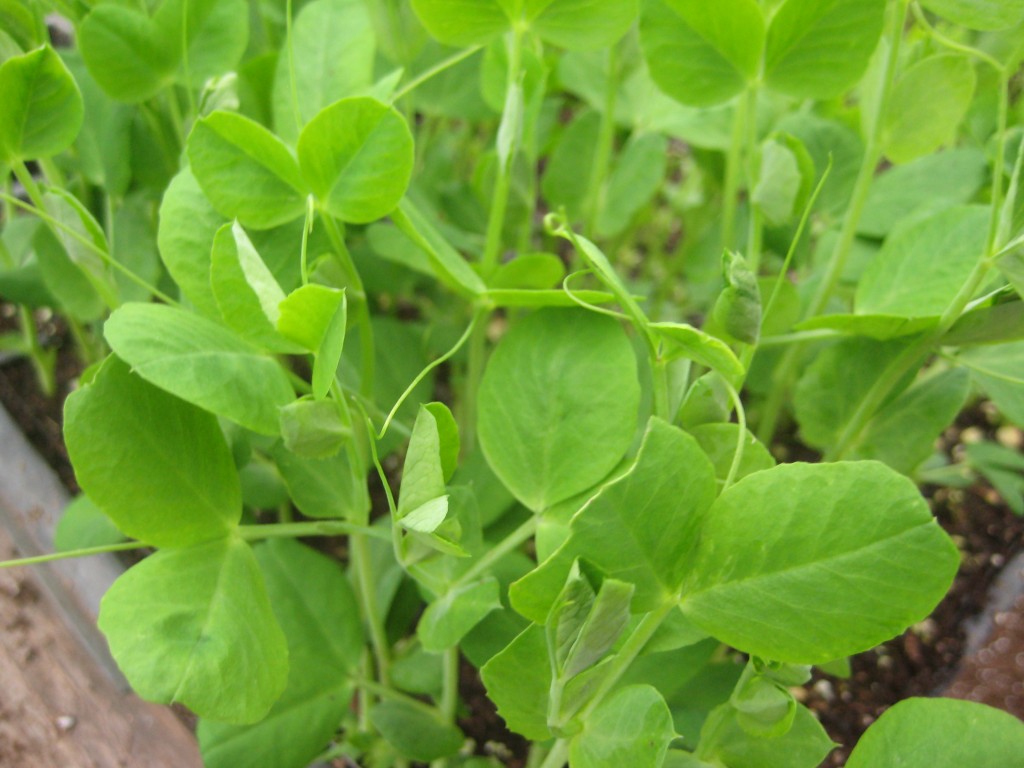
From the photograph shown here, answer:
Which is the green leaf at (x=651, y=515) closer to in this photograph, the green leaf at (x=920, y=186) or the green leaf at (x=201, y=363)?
the green leaf at (x=201, y=363)

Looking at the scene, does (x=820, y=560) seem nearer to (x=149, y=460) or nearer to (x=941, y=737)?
(x=941, y=737)

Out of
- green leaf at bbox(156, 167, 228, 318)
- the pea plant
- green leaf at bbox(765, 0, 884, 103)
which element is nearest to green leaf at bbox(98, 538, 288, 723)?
the pea plant

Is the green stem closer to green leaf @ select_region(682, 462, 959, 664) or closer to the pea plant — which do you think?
the pea plant

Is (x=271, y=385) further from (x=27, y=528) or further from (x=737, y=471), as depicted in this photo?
(x=27, y=528)

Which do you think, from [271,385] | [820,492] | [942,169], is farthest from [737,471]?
[942,169]

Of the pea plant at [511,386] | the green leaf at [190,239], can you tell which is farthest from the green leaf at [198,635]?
the green leaf at [190,239]
